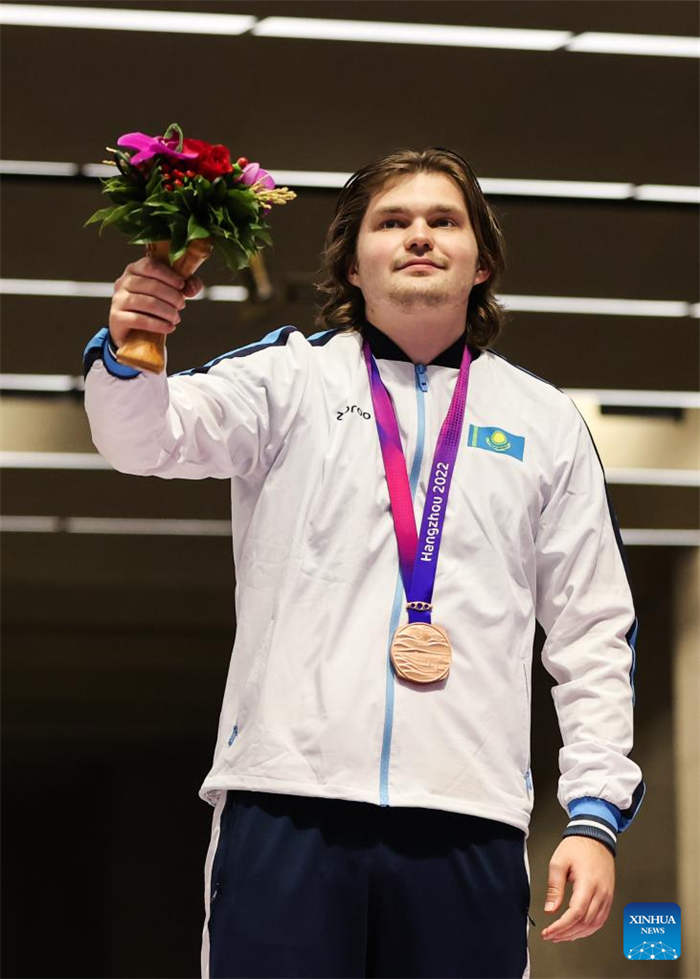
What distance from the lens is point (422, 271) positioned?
96.5 inches

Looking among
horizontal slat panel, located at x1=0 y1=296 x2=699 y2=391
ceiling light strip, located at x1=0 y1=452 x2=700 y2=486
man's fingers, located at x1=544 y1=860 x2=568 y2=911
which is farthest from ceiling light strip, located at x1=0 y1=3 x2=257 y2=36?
man's fingers, located at x1=544 y1=860 x2=568 y2=911

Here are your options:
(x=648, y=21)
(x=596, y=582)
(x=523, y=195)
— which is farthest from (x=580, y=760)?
(x=523, y=195)

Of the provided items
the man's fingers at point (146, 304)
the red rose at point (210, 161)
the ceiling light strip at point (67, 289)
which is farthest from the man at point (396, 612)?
the ceiling light strip at point (67, 289)

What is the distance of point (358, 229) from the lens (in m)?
2.69

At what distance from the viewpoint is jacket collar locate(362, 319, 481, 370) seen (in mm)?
2516

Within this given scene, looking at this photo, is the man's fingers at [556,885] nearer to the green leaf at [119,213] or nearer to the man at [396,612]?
the man at [396,612]

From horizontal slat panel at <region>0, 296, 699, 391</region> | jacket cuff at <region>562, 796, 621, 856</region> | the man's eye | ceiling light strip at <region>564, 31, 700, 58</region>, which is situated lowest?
jacket cuff at <region>562, 796, 621, 856</region>

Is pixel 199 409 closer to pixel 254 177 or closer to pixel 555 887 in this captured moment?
pixel 254 177

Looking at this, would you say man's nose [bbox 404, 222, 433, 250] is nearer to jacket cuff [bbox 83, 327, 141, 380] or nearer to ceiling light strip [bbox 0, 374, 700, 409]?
jacket cuff [bbox 83, 327, 141, 380]

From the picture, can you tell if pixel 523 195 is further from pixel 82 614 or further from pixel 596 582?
pixel 596 582

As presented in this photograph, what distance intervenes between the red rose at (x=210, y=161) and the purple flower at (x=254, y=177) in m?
0.04

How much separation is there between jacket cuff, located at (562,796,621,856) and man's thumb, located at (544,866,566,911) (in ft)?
0.25

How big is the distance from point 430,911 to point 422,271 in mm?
1170

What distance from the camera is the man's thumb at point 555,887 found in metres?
2.17
